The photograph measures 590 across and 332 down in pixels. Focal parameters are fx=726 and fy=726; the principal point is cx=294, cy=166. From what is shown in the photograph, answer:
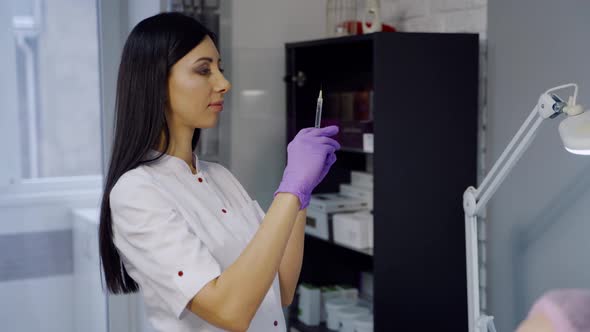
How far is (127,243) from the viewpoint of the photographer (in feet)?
4.53

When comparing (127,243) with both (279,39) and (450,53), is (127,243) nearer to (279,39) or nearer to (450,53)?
(450,53)

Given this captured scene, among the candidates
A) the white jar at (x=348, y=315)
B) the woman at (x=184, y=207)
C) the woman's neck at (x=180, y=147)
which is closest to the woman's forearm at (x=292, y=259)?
the woman at (x=184, y=207)

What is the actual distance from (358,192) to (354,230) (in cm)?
29

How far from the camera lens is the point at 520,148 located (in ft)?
5.20

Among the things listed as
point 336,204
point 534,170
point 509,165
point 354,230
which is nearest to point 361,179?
point 336,204

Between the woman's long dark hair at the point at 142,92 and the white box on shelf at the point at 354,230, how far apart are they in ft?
3.22

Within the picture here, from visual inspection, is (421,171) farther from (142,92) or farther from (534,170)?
(142,92)

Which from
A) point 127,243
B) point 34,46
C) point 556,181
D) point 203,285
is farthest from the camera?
point 34,46

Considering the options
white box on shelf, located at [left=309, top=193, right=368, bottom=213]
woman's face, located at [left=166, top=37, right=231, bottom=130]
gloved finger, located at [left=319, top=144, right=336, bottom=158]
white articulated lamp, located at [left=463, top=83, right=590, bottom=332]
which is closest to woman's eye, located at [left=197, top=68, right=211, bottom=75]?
woman's face, located at [left=166, top=37, right=231, bottom=130]

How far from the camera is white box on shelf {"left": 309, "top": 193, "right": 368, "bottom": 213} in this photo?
8.04 ft

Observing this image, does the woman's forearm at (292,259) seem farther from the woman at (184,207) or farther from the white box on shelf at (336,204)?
the white box on shelf at (336,204)

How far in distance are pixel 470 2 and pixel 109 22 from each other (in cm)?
131

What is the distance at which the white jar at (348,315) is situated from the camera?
2.39 m

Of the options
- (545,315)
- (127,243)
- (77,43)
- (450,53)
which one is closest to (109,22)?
(77,43)
